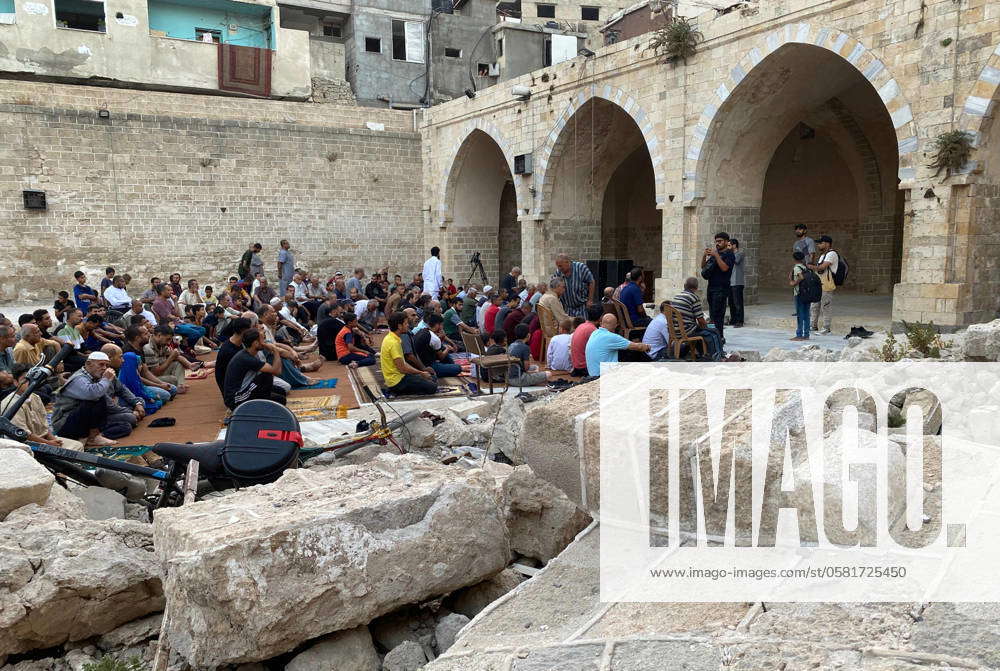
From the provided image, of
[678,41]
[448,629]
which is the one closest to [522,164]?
[678,41]

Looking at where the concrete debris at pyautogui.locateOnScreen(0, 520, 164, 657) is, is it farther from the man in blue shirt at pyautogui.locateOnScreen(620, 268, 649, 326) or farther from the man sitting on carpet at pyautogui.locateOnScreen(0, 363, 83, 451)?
the man in blue shirt at pyautogui.locateOnScreen(620, 268, 649, 326)

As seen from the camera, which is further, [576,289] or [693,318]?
[576,289]

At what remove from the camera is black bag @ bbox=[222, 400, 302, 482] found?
11.5ft

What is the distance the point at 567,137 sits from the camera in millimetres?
14367

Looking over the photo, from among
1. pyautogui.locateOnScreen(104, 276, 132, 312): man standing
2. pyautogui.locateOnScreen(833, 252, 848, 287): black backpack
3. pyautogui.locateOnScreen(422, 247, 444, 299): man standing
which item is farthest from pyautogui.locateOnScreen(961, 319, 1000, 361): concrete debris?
pyautogui.locateOnScreen(104, 276, 132, 312): man standing

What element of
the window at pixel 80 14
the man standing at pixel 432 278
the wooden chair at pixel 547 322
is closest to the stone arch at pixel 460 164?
the man standing at pixel 432 278

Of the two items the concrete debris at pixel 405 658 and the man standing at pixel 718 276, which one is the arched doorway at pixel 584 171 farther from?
the concrete debris at pixel 405 658

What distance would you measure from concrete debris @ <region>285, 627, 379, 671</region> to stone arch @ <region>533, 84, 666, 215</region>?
10.8 m

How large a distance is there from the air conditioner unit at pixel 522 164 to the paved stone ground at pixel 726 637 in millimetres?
13482

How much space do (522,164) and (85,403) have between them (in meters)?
11.3

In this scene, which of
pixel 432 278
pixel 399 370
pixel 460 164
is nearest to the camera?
pixel 399 370

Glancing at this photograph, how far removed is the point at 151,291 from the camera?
438 inches

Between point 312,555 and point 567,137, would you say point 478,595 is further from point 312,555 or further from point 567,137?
point 567,137

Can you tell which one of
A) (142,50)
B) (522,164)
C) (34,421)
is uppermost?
(142,50)
